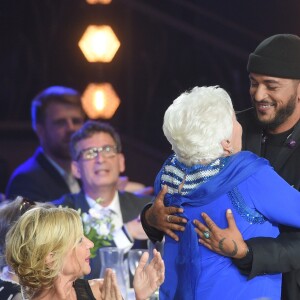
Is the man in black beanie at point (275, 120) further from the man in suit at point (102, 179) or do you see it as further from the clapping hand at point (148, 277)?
the man in suit at point (102, 179)

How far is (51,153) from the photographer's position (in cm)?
618

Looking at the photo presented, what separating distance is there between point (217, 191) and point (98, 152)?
204cm

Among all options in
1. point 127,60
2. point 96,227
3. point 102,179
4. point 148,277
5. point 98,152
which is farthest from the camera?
point 127,60

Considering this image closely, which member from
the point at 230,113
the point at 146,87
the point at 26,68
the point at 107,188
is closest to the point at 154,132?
the point at 146,87

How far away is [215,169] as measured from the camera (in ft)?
9.77

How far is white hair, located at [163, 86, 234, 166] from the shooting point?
2.96 m

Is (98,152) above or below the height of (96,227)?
above

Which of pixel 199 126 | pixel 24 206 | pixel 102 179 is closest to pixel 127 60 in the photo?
pixel 102 179

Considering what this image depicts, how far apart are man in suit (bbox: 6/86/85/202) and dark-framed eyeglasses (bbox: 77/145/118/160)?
2.85ft

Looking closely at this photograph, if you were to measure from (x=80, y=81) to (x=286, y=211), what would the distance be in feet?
17.8

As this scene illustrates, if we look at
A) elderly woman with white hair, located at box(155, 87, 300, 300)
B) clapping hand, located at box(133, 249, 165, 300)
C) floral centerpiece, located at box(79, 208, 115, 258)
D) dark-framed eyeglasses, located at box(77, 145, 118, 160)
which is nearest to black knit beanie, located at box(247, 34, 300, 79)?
elderly woman with white hair, located at box(155, 87, 300, 300)

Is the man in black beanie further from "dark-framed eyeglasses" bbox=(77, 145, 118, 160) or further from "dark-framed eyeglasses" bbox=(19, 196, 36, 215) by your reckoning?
"dark-framed eyeglasses" bbox=(77, 145, 118, 160)

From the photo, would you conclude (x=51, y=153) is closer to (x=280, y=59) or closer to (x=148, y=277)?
(x=280, y=59)

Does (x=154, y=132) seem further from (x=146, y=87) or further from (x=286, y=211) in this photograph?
(x=286, y=211)
